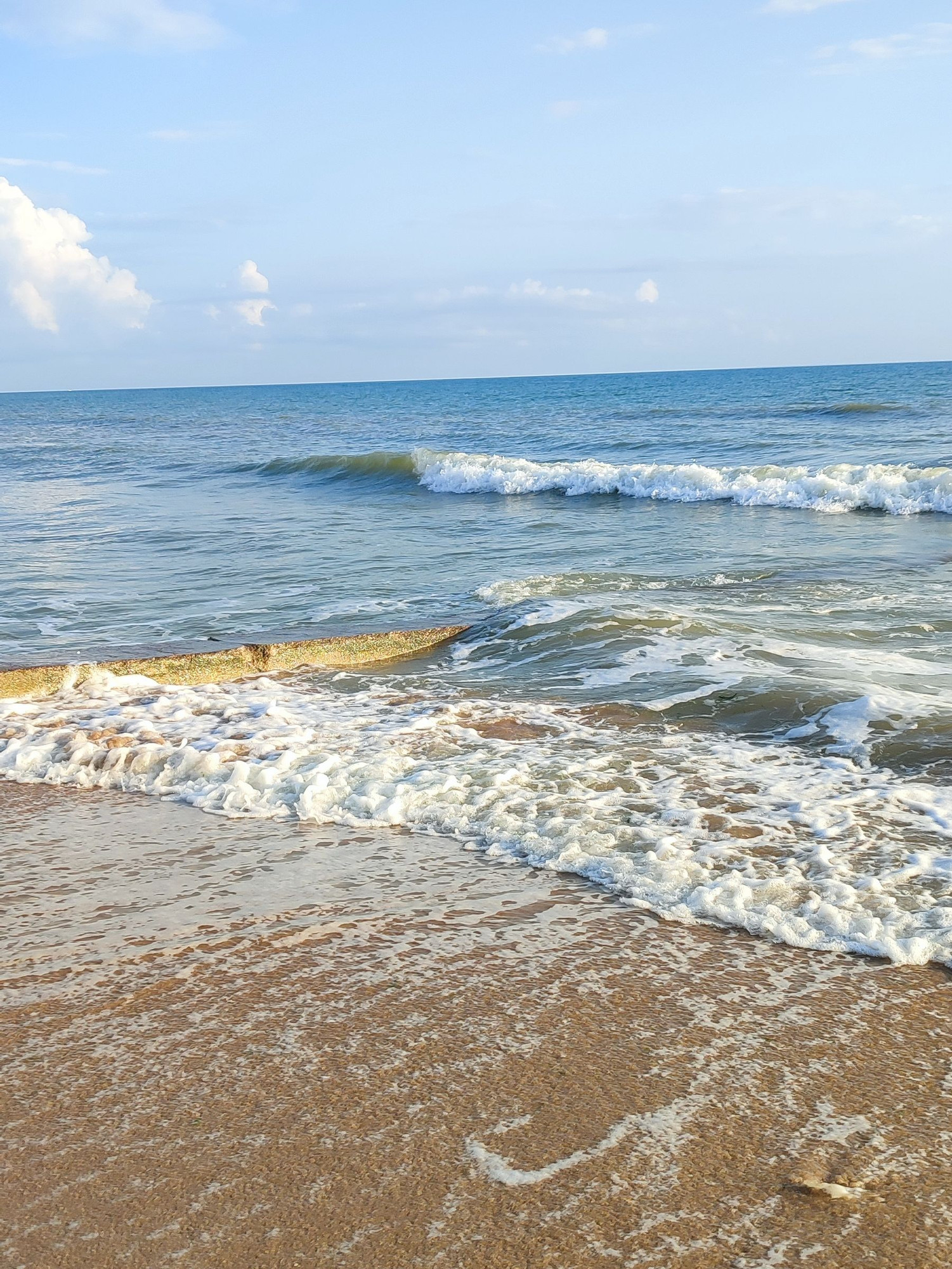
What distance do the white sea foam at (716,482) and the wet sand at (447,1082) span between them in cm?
1450

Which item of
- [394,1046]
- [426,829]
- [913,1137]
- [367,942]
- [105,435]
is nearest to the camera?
[913,1137]

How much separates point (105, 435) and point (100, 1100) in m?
45.0

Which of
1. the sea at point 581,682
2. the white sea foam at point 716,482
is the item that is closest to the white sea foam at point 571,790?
the sea at point 581,682

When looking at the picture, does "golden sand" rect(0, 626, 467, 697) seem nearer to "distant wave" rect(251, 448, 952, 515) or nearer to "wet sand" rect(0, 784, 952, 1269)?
"wet sand" rect(0, 784, 952, 1269)

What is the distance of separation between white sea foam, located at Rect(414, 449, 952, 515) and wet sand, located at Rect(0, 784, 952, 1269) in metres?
14.5

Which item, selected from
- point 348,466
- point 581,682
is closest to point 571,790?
point 581,682

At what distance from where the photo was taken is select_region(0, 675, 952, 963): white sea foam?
365cm

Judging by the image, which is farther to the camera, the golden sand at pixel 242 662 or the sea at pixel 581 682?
the golden sand at pixel 242 662

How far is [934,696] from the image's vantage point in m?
6.05

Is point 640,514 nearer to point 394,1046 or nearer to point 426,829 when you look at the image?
point 426,829

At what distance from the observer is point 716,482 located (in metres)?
19.2

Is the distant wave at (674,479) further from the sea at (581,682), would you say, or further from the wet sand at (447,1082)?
the wet sand at (447,1082)

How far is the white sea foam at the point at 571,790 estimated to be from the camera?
144 inches

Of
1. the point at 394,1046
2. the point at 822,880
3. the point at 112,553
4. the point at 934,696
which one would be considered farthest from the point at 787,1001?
the point at 112,553
